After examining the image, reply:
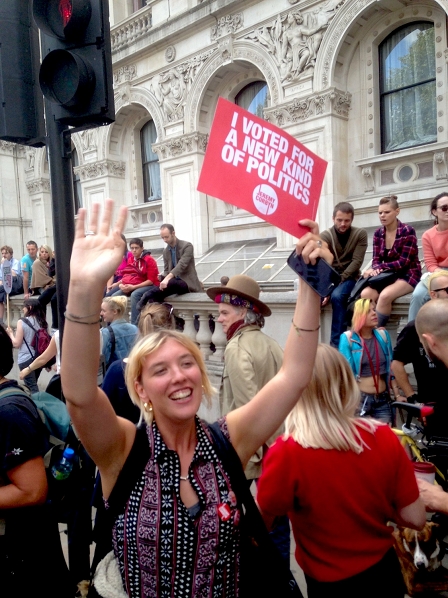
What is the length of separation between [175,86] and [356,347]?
11706mm

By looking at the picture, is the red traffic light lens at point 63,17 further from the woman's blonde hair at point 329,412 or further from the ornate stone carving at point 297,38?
the ornate stone carving at point 297,38

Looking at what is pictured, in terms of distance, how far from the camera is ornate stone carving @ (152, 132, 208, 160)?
1344 cm

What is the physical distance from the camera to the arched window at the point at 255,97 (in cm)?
1284

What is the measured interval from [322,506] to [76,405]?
1015 mm

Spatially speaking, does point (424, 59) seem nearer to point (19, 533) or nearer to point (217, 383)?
point (217, 383)

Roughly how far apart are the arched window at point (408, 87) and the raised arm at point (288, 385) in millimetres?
9440

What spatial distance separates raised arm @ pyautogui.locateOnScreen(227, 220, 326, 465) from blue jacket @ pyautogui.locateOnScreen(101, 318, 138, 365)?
286 cm

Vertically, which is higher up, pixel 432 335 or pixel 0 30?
pixel 0 30

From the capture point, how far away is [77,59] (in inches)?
107

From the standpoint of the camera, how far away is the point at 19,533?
2.12 meters

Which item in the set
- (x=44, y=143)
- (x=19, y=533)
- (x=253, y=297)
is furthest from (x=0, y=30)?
(x=19, y=533)

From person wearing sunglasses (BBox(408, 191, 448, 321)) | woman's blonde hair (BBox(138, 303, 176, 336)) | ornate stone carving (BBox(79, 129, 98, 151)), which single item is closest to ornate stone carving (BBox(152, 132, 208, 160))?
ornate stone carving (BBox(79, 129, 98, 151))

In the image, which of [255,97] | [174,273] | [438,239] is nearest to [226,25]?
[255,97]

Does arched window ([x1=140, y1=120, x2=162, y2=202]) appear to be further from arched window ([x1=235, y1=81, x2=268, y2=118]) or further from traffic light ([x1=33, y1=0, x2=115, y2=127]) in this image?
traffic light ([x1=33, y1=0, x2=115, y2=127])
